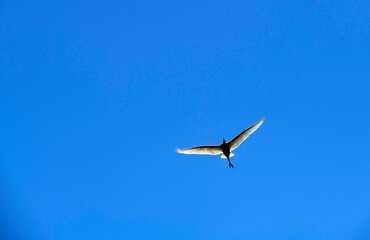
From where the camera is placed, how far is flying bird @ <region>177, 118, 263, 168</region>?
2225cm

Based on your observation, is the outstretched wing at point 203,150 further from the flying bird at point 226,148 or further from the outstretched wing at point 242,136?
the outstretched wing at point 242,136

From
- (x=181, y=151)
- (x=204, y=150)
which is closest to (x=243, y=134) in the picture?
(x=204, y=150)

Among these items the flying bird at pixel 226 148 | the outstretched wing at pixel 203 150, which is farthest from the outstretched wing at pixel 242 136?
the outstretched wing at pixel 203 150

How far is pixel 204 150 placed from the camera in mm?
23078

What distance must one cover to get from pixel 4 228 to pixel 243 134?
68.6m

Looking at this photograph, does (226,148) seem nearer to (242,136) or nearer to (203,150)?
(242,136)

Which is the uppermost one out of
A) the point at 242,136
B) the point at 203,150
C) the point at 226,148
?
the point at 242,136

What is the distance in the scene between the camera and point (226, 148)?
22734 millimetres

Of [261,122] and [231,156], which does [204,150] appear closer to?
[231,156]

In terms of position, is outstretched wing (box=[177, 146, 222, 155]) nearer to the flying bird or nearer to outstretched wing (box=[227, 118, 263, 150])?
the flying bird

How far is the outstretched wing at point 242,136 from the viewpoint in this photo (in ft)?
72.2

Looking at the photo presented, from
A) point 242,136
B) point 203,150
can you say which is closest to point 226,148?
point 242,136

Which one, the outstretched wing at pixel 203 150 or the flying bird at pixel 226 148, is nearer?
the flying bird at pixel 226 148

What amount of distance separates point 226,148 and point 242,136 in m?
1.56
